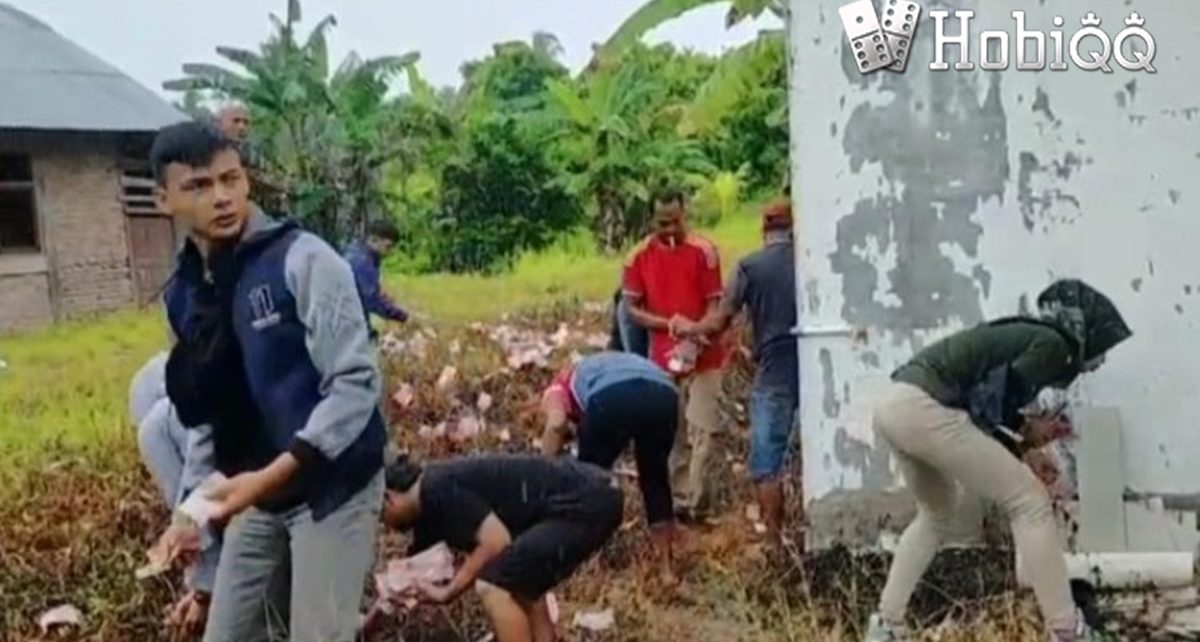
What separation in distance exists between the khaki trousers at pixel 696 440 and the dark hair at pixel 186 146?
360 cm

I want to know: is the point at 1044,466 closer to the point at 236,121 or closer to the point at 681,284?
the point at 681,284

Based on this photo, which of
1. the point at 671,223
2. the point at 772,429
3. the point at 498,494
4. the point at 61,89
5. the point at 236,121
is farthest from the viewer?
the point at 61,89

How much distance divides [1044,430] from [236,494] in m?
2.83

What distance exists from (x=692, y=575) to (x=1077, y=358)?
6.08ft

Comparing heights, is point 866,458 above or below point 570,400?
below

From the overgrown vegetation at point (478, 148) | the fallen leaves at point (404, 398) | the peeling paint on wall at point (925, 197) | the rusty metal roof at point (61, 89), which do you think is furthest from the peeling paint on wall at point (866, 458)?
the rusty metal roof at point (61, 89)

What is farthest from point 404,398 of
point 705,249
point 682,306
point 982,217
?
point 982,217

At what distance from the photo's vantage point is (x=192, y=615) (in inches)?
165

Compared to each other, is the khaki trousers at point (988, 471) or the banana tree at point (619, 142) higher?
the banana tree at point (619, 142)

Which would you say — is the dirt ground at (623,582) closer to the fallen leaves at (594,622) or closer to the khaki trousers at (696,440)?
the fallen leaves at (594,622)

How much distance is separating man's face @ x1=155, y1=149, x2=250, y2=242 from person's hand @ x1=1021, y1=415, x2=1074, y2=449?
2638 mm

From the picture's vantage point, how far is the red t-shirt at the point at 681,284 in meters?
6.91

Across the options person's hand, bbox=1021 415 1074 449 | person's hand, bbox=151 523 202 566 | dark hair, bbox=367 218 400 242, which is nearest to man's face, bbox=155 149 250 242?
person's hand, bbox=151 523 202 566

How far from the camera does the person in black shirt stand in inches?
168
